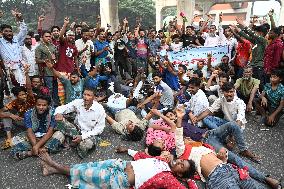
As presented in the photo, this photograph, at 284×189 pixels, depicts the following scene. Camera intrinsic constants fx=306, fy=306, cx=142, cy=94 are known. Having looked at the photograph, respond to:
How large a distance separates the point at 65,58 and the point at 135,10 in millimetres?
26002

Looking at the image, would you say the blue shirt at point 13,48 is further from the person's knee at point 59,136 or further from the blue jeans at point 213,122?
the blue jeans at point 213,122

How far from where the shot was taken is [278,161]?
4629mm

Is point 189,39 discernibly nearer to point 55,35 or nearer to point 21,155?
point 55,35

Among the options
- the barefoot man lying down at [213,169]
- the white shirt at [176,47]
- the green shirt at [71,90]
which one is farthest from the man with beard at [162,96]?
the white shirt at [176,47]

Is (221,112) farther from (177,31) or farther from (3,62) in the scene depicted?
(177,31)

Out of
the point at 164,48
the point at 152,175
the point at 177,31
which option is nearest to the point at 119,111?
the point at 152,175

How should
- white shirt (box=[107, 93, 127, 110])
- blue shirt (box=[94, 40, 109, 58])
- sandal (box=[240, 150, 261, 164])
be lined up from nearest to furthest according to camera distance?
sandal (box=[240, 150, 261, 164]), white shirt (box=[107, 93, 127, 110]), blue shirt (box=[94, 40, 109, 58])

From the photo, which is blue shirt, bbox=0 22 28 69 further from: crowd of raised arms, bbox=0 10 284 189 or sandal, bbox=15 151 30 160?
sandal, bbox=15 151 30 160

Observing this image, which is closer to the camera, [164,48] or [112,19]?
[164,48]

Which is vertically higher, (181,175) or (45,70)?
(45,70)

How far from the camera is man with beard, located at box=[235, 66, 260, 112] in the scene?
20.2 feet

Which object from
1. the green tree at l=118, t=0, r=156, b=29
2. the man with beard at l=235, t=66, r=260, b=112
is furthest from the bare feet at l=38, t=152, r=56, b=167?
the green tree at l=118, t=0, r=156, b=29

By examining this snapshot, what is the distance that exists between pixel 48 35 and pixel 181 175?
4.05 metres

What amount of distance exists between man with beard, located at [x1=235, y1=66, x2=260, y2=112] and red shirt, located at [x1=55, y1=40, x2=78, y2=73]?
11.8 ft
